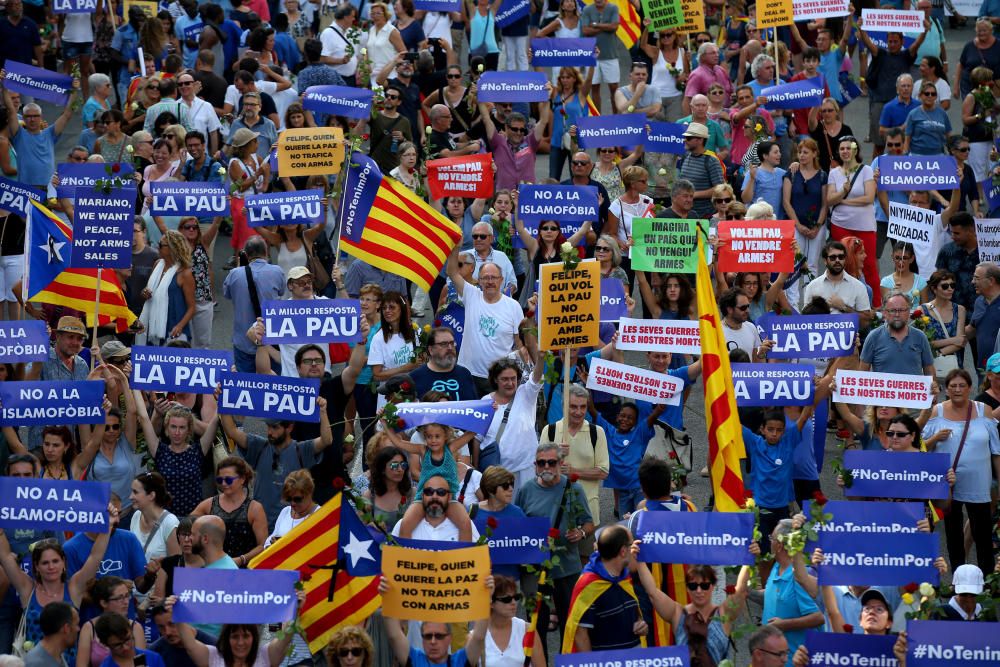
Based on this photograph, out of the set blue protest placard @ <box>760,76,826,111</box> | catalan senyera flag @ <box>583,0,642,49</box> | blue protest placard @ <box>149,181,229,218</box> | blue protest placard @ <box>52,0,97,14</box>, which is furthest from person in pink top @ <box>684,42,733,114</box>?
blue protest placard @ <box>52,0,97,14</box>

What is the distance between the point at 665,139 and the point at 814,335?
511cm

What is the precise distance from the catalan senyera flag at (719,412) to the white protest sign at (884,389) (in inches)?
40.7

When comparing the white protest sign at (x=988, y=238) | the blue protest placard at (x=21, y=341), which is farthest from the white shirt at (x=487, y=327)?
the white protest sign at (x=988, y=238)

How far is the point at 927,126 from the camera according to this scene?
19.3 m

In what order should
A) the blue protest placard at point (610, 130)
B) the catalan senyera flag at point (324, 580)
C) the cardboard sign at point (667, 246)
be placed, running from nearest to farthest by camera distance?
the catalan senyera flag at point (324, 580) < the cardboard sign at point (667, 246) < the blue protest placard at point (610, 130)

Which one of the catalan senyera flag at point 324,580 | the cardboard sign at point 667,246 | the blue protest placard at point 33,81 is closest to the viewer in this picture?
the catalan senyera flag at point 324,580

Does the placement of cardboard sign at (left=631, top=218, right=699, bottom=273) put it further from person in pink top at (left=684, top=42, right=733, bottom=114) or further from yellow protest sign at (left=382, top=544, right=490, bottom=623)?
person in pink top at (left=684, top=42, right=733, bottom=114)

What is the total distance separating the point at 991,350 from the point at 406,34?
9.58 metres

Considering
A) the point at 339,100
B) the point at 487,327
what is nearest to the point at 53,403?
the point at 487,327

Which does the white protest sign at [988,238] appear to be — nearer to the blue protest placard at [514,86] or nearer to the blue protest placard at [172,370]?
Result: the blue protest placard at [514,86]

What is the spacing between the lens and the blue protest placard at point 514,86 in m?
18.9

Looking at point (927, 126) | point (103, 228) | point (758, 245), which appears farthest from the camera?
point (927, 126)

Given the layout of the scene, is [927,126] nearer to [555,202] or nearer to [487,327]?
[555,202]

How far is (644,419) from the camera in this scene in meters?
13.5
